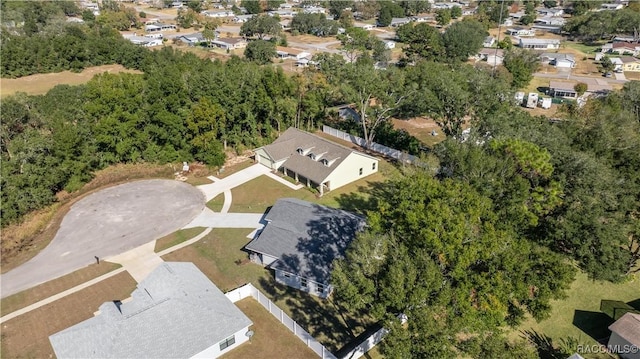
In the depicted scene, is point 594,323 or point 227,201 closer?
point 594,323

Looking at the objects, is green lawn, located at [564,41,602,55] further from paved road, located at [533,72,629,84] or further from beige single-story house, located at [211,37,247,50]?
beige single-story house, located at [211,37,247,50]

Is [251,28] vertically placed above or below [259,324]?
above

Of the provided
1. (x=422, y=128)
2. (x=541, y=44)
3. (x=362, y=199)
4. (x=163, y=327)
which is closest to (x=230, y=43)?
(x=422, y=128)

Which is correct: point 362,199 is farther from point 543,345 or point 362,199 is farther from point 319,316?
point 543,345

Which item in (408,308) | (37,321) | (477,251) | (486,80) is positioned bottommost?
(37,321)

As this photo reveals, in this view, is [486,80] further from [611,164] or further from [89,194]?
[89,194]

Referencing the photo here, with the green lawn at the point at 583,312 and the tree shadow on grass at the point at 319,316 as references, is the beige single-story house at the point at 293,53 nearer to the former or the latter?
the tree shadow on grass at the point at 319,316

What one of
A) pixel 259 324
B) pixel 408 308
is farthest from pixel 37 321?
pixel 408 308
